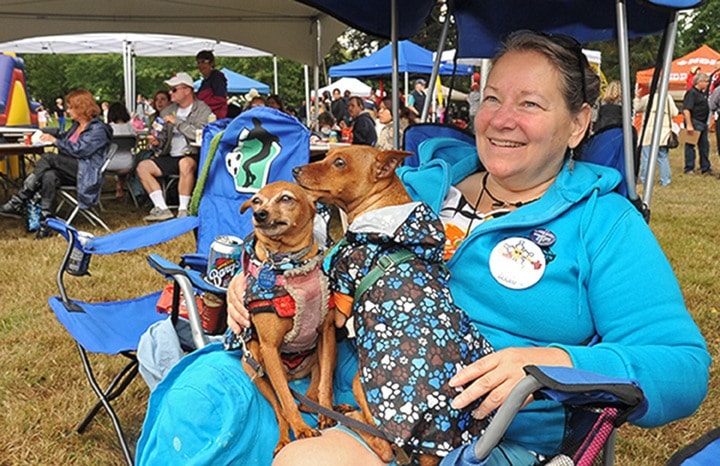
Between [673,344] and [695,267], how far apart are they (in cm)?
441

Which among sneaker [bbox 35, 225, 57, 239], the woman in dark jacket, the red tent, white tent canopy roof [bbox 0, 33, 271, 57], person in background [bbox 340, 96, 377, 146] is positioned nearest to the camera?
sneaker [bbox 35, 225, 57, 239]

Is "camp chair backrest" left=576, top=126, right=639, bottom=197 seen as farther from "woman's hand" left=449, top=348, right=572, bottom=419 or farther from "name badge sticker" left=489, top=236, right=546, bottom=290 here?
"woman's hand" left=449, top=348, right=572, bottom=419

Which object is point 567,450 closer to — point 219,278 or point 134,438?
point 219,278

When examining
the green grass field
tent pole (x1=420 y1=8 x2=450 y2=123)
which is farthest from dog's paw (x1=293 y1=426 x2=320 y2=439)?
tent pole (x1=420 y1=8 x2=450 y2=123)

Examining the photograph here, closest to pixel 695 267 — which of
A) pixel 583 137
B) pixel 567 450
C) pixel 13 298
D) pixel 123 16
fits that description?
pixel 583 137

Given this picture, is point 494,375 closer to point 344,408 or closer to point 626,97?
point 344,408

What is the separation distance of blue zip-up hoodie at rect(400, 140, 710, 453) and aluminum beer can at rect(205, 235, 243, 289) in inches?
34.5

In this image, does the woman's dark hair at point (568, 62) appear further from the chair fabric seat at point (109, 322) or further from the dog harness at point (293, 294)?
the chair fabric seat at point (109, 322)

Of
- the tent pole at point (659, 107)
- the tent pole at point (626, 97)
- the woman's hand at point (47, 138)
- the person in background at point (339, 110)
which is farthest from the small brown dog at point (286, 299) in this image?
the person in background at point (339, 110)

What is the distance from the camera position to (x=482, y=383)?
1465 millimetres

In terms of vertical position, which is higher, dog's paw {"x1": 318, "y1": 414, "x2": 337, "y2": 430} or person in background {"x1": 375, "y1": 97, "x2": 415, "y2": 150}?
person in background {"x1": 375, "y1": 97, "x2": 415, "y2": 150}

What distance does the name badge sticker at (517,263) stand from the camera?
5.71 ft

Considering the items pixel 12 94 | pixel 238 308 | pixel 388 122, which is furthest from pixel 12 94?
pixel 238 308

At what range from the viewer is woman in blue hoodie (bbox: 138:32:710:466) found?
1525 mm
